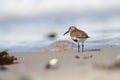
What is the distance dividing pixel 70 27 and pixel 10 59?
10.6 ft

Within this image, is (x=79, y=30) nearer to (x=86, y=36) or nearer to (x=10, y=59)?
(x=86, y=36)

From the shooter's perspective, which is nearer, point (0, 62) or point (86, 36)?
point (0, 62)

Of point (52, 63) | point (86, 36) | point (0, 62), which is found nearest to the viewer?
point (52, 63)

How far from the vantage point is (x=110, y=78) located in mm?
3592

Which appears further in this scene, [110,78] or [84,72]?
[84,72]

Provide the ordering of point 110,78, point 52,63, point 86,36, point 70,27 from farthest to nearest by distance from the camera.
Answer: point 70,27 → point 86,36 → point 52,63 → point 110,78

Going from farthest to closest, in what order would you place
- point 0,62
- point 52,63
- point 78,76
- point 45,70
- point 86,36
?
1. point 86,36
2. point 0,62
3. point 52,63
4. point 45,70
5. point 78,76

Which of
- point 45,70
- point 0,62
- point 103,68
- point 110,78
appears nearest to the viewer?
point 110,78

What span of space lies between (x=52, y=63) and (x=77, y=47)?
3.60 meters

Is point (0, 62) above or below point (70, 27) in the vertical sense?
below

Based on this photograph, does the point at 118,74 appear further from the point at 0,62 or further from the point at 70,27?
the point at 70,27

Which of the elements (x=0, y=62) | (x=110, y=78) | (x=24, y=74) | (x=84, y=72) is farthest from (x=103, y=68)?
(x=0, y=62)

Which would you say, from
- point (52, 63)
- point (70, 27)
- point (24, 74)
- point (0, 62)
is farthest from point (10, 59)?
point (70, 27)

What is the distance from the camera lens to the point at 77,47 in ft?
27.6
